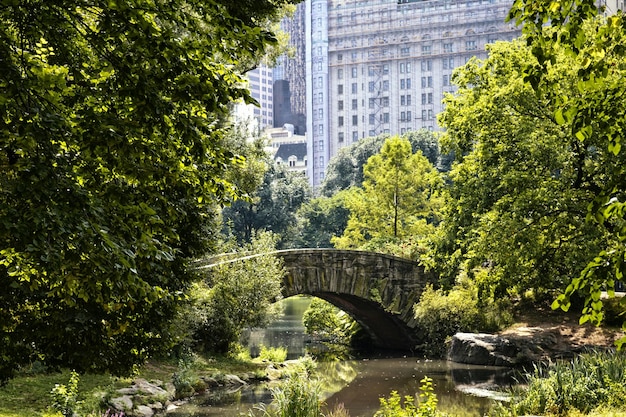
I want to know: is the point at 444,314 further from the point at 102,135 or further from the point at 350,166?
the point at 350,166

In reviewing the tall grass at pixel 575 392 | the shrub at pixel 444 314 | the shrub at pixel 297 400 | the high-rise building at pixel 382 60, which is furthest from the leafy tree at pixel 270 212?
the high-rise building at pixel 382 60

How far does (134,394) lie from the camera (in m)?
16.5

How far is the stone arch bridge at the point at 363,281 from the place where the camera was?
26.1 meters

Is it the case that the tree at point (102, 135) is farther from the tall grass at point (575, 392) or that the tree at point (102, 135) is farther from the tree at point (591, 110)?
the tall grass at point (575, 392)

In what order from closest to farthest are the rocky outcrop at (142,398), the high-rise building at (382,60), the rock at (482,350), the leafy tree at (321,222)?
the rocky outcrop at (142,398) → the rock at (482,350) → the leafy tree at (321,222) → the high-rise building at (382,60)

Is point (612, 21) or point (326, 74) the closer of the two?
point (612, 21)

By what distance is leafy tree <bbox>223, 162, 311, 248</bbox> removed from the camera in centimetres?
6294

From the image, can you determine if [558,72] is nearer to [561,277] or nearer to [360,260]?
[561,277]

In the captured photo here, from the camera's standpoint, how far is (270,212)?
6362 cm

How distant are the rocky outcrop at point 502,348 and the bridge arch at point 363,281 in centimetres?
402

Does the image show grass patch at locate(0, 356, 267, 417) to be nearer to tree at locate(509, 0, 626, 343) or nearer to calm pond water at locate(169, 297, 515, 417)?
calm pond water at locate(169, 297, 515, 417)

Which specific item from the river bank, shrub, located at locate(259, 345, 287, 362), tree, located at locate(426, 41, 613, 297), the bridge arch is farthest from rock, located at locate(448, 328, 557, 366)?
shrub, located at locate(259, 345, 287, 362)

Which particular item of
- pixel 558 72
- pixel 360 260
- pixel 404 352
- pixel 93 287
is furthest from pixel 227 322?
pixel 93 287

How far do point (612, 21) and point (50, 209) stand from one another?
3.28 meters
